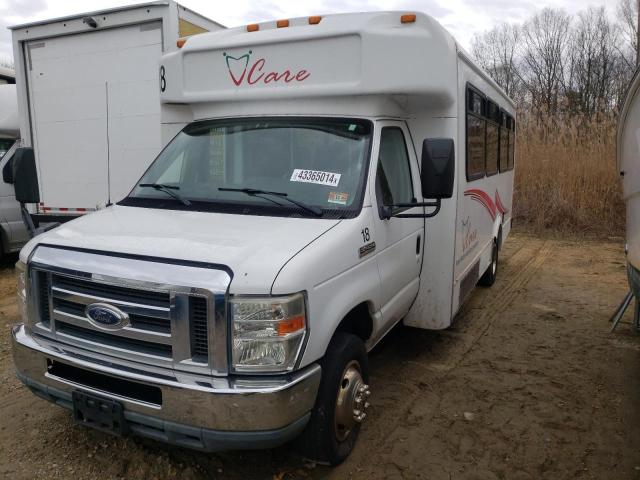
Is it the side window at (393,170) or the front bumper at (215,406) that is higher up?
the side window at (393,170)

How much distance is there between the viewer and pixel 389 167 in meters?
4.04

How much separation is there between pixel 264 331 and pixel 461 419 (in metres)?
2.07

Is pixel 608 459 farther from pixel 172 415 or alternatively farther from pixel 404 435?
pixel 172 415

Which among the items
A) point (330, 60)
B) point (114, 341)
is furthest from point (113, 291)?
point (330, 60)

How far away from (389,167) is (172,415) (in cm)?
228

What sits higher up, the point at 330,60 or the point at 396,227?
the point at 330,60

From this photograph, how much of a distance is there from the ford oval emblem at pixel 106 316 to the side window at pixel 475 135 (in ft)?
11.5

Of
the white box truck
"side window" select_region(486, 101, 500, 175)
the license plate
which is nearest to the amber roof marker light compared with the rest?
"side window" select_region(486, 101, 500, 175)

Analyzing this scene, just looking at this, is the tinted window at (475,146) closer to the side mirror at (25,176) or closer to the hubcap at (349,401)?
the hubcap at (349,401)

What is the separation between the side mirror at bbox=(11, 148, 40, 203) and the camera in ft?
13.5

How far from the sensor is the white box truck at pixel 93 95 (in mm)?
6527

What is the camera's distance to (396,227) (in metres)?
3.96

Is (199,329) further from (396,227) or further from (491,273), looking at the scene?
(491,273)

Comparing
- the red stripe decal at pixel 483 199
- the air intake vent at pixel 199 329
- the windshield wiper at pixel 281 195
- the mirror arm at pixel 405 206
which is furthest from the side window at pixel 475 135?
the air intake vent at pixel 199 329
